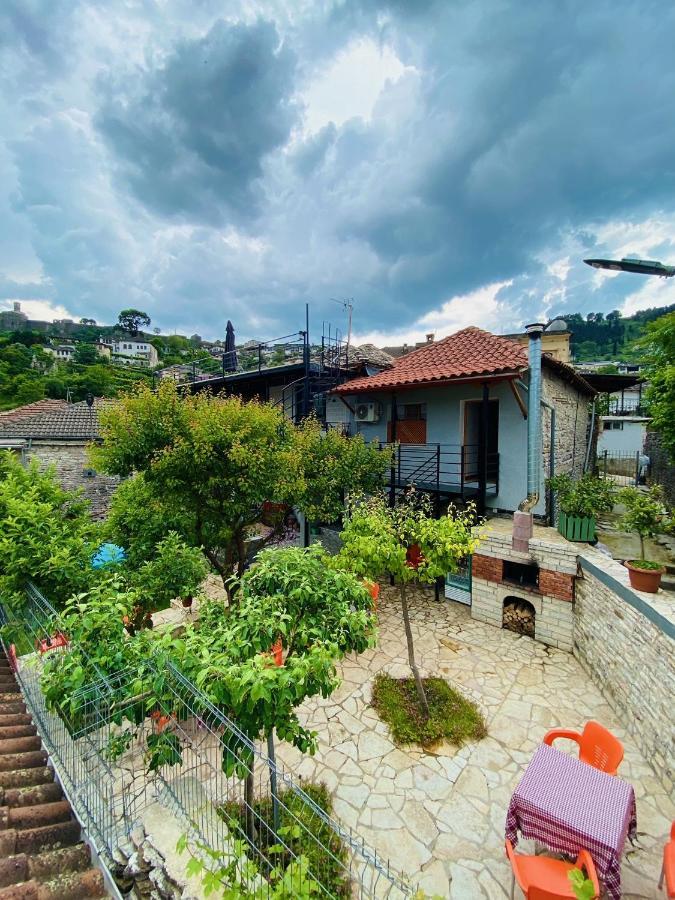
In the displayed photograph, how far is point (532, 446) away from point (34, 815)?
10158 mm

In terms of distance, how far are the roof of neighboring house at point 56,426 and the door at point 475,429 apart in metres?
12.9

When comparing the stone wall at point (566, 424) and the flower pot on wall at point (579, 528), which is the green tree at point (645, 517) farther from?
the stone wall at point (566, 424)

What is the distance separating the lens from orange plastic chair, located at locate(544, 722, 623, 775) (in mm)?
4176

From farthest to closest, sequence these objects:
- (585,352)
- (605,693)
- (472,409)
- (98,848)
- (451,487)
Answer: (585,352) < (472,409) < (451,487) < (605,693) < (98,848)

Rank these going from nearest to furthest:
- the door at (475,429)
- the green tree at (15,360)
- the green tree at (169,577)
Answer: the green tree at (169,577), the door at (475,429), the green tree at (15,360)

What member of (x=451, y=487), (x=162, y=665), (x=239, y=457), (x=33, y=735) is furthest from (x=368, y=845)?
(x=451, y=487)

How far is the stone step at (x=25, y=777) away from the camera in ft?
10.6

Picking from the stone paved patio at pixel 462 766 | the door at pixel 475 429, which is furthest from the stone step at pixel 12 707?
the door at pixel 475 429

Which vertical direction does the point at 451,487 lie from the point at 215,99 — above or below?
below

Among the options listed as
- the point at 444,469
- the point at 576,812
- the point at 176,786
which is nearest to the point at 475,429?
the point at 444,469

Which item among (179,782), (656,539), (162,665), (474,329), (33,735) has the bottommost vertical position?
(179,782)

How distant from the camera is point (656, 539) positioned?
9.00 meters

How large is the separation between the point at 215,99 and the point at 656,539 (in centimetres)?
1783

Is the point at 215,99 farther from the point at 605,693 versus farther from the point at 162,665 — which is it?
the point at 605,693
